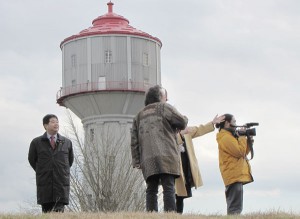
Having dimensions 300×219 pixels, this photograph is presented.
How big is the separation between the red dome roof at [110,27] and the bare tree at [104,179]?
24.3 ft

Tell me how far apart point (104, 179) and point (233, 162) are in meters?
22.1

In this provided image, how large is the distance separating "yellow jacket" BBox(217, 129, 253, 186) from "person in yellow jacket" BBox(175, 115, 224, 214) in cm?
30

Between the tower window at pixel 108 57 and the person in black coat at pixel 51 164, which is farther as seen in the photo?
the tower window at pixel 108 57

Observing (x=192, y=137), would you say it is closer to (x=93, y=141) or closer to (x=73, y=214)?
(x=73, y=214)

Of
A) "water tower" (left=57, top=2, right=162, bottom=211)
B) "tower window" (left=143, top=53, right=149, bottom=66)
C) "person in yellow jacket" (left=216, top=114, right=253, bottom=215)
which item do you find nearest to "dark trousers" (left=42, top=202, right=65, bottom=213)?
"person in yellow jacket" (left=216, top=114, right=253, bottom=215)

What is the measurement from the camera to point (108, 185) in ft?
118

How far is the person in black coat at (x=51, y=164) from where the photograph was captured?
14266 millimetres

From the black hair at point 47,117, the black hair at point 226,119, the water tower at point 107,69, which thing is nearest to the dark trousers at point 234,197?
the black hair at point 226,119

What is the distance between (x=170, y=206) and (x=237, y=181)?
1.62 m

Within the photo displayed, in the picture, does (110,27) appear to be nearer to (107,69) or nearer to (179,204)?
(107,69)

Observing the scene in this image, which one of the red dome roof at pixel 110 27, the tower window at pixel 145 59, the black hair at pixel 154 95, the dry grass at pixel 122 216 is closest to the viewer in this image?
the dry grass at pixel 122 216

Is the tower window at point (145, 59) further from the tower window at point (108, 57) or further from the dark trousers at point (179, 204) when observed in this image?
the dark trousers at point (179, 204)

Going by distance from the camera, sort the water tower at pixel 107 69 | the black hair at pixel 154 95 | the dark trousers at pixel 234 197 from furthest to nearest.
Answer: the water tower at pixel 107 69 < the dark trousers at pixel 234 197 < the black hair at pixel 154 95

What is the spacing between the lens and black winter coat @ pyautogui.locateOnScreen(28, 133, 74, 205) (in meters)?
14.3
